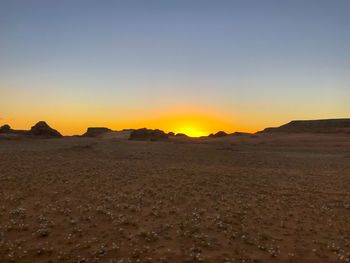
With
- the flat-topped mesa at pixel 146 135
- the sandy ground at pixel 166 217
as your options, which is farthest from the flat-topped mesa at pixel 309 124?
the sandy ground at pixel 166 217

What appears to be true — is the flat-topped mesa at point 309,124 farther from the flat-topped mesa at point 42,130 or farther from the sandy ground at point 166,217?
the sandy ground at point 166,217

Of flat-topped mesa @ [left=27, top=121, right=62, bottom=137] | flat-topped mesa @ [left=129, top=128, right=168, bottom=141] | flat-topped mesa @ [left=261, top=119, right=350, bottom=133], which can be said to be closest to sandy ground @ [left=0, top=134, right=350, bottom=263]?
flat-topped mesa @ [left=129, top=128, right=168, bottom=141]

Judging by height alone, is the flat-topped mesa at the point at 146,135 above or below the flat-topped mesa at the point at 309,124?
below

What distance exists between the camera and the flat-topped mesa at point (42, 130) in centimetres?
8369

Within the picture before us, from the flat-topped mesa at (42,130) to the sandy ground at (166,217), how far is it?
55.9 meters

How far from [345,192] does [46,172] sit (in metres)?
18.6

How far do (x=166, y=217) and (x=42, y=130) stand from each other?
70565mm

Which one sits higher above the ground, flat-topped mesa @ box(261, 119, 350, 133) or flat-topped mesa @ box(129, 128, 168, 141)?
flat-topped mesa @ box(261, 119, 350, 133)

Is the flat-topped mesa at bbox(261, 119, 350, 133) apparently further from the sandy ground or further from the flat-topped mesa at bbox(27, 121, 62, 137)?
the sandy ground

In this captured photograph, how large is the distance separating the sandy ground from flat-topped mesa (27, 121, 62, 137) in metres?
55.9

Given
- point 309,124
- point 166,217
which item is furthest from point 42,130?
point 309,124

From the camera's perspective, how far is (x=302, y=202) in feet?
74.4

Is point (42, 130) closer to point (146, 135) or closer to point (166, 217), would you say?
point (146, 135)

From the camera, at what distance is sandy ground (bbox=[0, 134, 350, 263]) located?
14961mm
